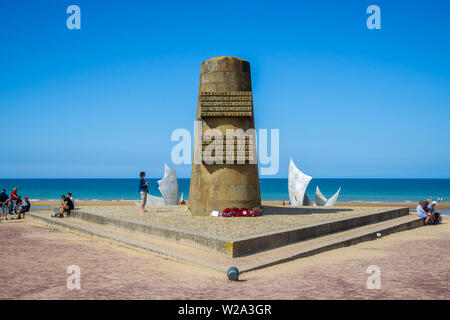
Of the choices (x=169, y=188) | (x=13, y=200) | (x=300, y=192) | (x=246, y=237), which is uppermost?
(x=169, y=188)

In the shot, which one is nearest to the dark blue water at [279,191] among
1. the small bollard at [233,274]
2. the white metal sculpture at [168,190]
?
the white metal sculpture at [168,190]

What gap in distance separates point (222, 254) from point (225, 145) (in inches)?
200

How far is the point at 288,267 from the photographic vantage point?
795 cm

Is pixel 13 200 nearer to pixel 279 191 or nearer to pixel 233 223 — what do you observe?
pixel 233 223

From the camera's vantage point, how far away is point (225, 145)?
13.1 m

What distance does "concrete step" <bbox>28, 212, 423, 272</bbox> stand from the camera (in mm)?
8117

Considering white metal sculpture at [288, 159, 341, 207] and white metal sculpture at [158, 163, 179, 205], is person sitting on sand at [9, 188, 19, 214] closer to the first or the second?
white metal sculpture at [158, 163, 179, 205]

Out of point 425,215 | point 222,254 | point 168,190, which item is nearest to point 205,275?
point 222,254

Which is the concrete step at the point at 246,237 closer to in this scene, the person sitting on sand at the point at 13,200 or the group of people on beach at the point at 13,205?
the group of people on beach at the point at 13,205

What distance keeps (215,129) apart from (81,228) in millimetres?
5308

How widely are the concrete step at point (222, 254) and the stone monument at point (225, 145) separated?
9.88ft
